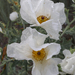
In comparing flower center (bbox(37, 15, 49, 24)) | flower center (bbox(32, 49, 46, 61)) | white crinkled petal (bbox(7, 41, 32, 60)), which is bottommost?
flower center (bbox(32, 49, 46, 61))

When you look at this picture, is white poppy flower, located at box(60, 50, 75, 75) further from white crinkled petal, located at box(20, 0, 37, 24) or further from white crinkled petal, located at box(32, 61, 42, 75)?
white crinkled petal, located at box(20, 0, 37, 24)

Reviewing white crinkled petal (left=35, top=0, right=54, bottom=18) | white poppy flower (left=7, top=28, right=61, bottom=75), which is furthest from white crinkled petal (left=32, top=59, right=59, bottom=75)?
white crinkled petal (left=35, top=0, right=54, bottom=18)

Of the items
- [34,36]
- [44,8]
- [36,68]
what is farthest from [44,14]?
[36,68]

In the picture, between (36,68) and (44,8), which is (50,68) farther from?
(44,8)

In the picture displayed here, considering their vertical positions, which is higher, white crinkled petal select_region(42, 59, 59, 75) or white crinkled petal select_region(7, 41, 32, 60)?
white crinkled petal select_region(7, 41, 32, 60)

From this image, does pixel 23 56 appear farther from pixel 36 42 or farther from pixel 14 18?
pixel 14 18

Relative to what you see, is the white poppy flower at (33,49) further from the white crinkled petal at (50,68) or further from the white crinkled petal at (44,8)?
the white crinkled petal at (44,8)

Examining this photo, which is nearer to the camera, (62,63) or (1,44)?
(62,63)

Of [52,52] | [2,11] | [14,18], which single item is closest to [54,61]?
[52,52]
